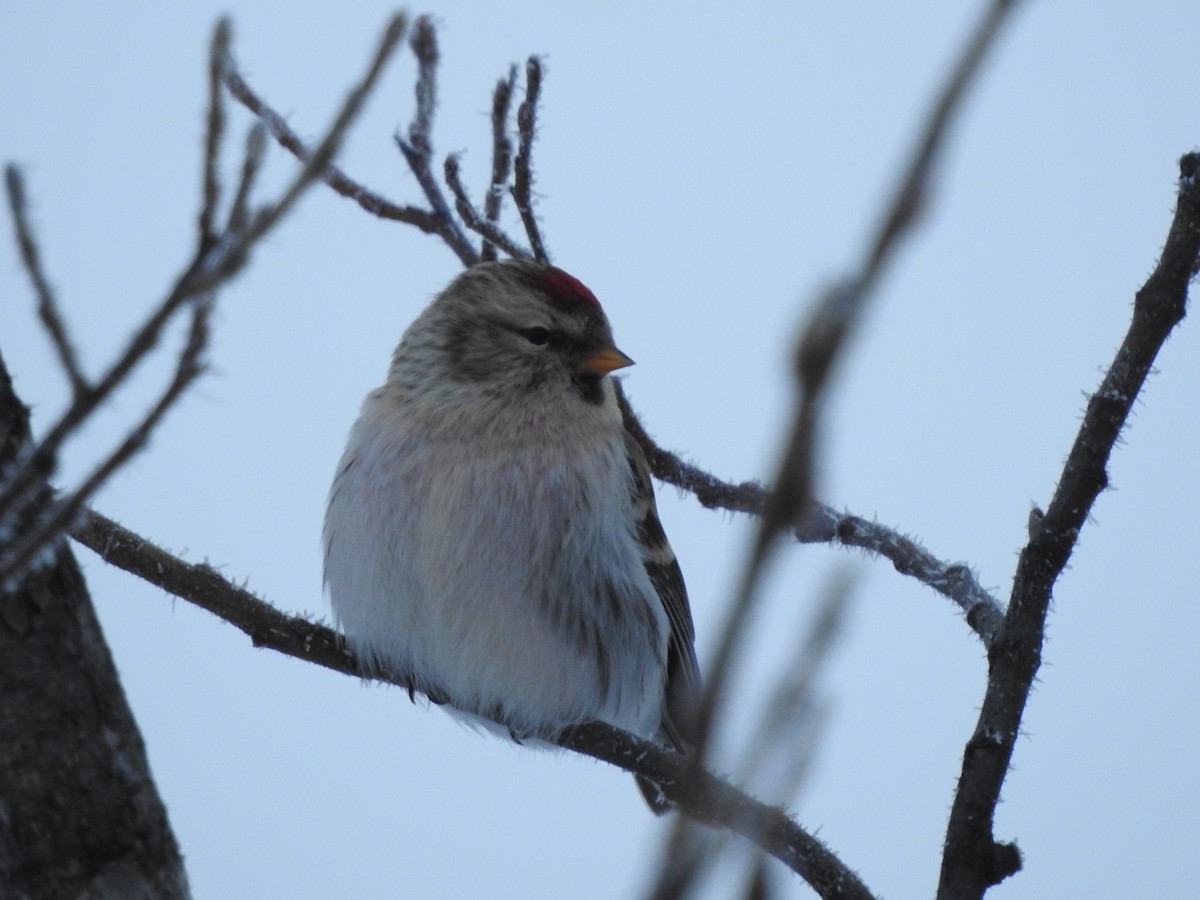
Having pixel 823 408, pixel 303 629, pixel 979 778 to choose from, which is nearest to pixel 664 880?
pixel 823 408

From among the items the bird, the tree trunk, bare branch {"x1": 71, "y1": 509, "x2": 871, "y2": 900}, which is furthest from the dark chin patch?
the tree trunk

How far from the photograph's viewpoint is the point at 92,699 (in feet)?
6.01

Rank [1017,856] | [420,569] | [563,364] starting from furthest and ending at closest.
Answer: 1. [563,364]
2. [420,569]
3. [1017,856]

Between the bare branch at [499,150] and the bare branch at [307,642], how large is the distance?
3.84 ft

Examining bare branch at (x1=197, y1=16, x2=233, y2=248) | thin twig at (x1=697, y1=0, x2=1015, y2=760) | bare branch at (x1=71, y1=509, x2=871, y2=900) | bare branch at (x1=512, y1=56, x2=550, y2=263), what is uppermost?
bare branch at (x1=512, y1=56, x2=550, y2=263)

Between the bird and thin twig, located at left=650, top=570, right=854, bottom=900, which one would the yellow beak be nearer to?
the bird

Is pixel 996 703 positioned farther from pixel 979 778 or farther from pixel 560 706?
pixel 560 706

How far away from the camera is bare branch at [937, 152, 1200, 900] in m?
2.05

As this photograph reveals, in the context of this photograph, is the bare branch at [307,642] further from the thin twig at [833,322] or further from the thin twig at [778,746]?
the thin twig at [833,322]

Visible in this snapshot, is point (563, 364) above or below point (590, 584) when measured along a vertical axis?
above

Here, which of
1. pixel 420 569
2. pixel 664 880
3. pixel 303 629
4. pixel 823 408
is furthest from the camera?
pixel 420 569

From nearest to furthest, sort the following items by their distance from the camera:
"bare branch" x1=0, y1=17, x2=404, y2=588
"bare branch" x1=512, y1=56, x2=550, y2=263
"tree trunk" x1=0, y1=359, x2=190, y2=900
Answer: "bare branch" x1=0, y1=17, x2=404, y2=588
"tree trunk" x1=0, y1=359, x2=190, y2=900
"bare branch" x1=512, y1=56, x2=550, y2=263

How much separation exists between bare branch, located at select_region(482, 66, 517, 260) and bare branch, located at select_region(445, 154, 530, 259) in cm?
6

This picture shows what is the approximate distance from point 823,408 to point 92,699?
4.89ft
